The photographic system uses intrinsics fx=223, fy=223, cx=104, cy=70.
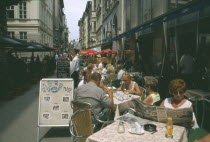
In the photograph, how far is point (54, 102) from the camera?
5008 mm

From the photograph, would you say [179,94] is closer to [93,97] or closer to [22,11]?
[93,97]

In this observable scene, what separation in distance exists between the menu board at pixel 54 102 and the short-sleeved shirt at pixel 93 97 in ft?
2.71

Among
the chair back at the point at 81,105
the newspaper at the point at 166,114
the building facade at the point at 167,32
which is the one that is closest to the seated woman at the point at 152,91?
the newspaper at the point at 166,114

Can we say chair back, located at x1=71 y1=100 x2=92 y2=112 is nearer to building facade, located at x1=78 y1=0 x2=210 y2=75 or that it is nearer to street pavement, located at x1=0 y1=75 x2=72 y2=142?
street pavement, located at x1=0 y1=75 x2=72 y2=142

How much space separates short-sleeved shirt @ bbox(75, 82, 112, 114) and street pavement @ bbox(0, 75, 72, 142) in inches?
53.3

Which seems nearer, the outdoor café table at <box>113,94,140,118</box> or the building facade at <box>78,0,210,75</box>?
the outdoor café table at <box>113,94,140,118</box>

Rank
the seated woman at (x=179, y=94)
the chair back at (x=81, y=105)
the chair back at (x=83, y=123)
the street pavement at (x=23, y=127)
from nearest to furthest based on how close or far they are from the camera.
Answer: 1. the chair back at (x=83, y=123)
2. the seated woman at (x=179, y=94)
3. the chair back at (x=81, y=105)
4. the street pavement at (x=23, y=127)

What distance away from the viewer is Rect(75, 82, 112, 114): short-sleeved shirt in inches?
166

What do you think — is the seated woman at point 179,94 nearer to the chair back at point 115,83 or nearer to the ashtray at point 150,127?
the ashtray at point 150,127

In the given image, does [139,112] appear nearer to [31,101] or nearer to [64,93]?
[64,93]

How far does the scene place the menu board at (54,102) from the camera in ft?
16.4

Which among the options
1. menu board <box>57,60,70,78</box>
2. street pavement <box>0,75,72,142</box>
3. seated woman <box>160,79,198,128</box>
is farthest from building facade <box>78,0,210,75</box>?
street pavement <box>0,75,72,142</box>


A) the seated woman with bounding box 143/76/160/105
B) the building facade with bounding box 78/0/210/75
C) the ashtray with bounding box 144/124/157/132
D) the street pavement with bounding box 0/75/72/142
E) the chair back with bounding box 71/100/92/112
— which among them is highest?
the building facade with bounding box 78/0/210/75

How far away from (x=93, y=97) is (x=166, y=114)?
1493mm
